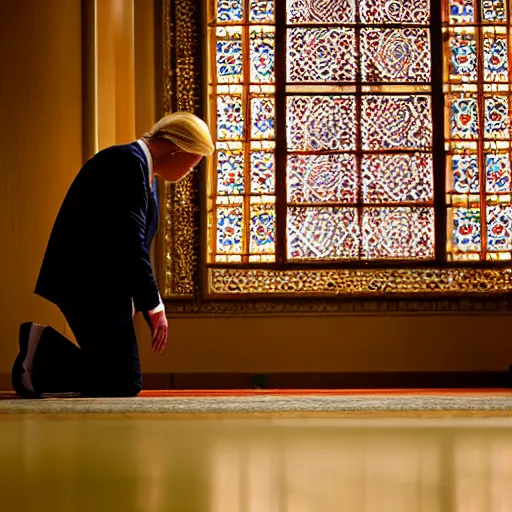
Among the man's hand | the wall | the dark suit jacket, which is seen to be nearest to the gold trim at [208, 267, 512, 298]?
the wall

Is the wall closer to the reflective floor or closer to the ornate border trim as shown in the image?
the ornate border trim

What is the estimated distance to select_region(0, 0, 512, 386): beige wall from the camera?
15.2 feet

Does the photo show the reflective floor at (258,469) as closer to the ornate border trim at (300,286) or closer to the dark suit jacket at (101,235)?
the dark suit jacket at (101,235)

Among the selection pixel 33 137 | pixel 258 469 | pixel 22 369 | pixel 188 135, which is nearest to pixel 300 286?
pixel 33 137

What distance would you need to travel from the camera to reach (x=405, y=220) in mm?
5406

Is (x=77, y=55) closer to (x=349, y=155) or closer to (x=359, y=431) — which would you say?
(x=349, y=155)

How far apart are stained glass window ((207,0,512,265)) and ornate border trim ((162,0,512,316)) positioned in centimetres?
9

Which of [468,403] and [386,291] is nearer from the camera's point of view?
[468,403]

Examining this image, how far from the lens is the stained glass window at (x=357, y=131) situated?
5391 mm

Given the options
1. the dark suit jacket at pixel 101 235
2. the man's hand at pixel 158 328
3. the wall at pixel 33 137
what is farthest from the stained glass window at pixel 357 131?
the man's hand at pixel 158 328

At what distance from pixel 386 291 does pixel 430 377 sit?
47cm

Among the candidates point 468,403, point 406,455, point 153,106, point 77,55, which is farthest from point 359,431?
point 153,106

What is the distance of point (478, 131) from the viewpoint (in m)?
5.42

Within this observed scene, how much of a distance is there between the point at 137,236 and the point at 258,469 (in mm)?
2342
